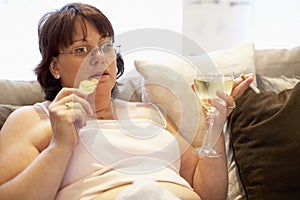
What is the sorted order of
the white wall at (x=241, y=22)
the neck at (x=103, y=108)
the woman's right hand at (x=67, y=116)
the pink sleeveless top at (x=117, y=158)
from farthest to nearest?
the white wall at (x=241, y=22), the neck at (x=103, y=108), the pink sleeveless top at (x=117, y=158), the woman's right hand at (x=67, y=116)

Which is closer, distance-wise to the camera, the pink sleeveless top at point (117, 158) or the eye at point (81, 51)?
the pink sleeveless top at point (117, 158)

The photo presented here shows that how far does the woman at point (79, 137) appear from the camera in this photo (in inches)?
49.2

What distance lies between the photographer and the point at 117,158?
1400 mm

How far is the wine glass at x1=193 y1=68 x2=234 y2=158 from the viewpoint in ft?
4.37

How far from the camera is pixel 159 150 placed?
1472mm

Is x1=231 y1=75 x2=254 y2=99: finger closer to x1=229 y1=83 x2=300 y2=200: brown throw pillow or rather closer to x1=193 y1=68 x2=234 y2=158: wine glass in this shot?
x1=193 y1=68 x2=234 y2=158: wine glass

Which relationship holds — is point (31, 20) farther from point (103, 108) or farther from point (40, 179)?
point (40, 179)

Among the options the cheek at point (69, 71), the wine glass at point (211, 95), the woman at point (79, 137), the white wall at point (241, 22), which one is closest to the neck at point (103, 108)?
the woman at point (79, 137)

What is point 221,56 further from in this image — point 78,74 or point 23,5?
point 23,5

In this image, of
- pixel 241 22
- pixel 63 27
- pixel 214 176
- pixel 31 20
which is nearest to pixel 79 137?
pixel 63 27

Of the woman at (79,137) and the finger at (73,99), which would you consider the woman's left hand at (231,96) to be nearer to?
the woman at (79,137)

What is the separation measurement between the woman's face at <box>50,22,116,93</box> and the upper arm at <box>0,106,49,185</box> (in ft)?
0.60

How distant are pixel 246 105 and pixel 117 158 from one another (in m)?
0.54

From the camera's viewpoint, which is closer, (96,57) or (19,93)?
(96,57)
